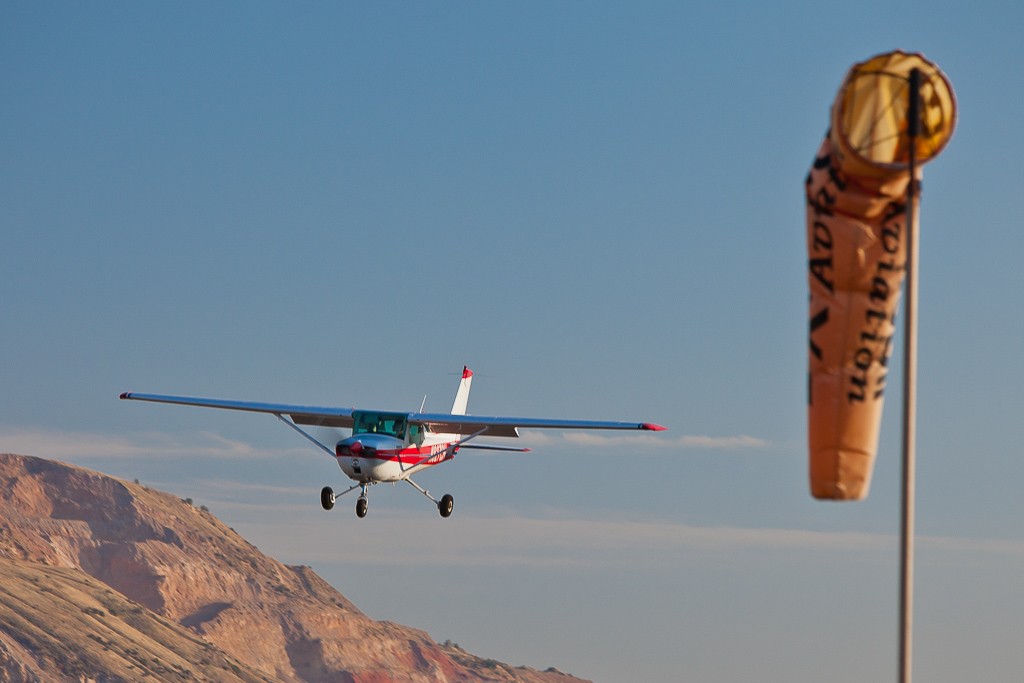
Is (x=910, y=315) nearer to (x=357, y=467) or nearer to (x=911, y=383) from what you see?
(x=911, y=383)

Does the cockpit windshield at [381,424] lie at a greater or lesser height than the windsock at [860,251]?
greater

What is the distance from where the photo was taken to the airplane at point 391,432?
52.2m

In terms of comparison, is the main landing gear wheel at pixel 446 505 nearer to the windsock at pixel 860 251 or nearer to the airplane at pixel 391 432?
the airplane at pixel 391 432

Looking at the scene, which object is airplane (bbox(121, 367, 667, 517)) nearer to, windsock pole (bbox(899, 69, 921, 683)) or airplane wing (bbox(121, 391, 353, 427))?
airplane wing (bbox(121, 391, 353, 427))

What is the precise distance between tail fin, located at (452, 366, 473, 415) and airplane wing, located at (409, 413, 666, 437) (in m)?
16.4

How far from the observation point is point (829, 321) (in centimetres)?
1246

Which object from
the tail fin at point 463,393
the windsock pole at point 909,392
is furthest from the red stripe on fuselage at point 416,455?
the windsock pole at point 909,392

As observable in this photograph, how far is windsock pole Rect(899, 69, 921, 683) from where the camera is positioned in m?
12.2

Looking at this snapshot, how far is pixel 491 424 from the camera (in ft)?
194

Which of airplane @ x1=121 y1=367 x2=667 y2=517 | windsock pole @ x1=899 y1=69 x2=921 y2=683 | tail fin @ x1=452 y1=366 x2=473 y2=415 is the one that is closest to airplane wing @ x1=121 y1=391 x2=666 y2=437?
airplane @ x1=121 y1=367 x2=667 y2=517

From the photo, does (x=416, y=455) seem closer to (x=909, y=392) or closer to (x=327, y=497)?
(x=327, y=497)

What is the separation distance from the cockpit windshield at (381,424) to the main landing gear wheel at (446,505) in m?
6.52

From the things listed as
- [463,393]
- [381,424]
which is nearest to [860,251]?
[381,424]

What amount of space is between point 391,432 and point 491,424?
5.64 m
